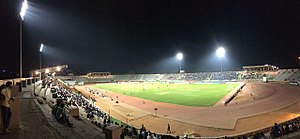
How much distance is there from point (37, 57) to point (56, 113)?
→ 7146cm

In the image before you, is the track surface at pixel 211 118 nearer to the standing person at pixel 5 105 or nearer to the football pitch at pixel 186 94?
the football pitch at pixel 186 94

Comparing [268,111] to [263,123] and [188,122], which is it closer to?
[263,123]

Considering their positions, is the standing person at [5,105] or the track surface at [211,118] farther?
the track surface at [211,118]

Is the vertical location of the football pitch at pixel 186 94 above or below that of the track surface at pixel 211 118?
above

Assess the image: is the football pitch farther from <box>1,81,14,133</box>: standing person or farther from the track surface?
<box>1,81,14,133</box>: standing person

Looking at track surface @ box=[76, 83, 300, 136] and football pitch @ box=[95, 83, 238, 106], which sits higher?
football pitch @ box=[95, 83, 238, 106]

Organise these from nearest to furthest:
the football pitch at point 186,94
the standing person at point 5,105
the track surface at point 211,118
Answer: the standing person at point 5,105, the track surface at point 211,118, the football pitch at point 186,94

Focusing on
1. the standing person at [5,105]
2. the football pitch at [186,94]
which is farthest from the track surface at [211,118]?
the standing person at [5,105]

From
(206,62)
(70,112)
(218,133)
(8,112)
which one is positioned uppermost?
(206,62)

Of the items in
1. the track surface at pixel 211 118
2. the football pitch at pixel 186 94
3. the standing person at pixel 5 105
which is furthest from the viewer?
the football pitch at pixel 186 94

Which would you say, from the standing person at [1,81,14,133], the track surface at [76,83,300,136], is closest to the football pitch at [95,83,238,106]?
the track surface at [76,83,300,136]

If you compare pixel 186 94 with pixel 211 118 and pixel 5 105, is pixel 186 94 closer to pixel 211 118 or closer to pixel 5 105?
pixel 211 118

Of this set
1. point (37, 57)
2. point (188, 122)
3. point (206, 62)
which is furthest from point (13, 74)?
point (206, 62)

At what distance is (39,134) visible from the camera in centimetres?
747
